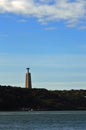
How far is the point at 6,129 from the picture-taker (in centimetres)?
11288

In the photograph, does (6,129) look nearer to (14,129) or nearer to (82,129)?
(14,129)

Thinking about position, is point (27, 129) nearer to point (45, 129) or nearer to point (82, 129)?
point (45, 129)

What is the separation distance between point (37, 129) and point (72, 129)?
6.46 m

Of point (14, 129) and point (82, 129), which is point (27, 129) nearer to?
point (14, 129)

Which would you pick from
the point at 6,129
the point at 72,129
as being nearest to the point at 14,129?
the point at 6,129

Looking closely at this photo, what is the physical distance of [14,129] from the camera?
4471 inches

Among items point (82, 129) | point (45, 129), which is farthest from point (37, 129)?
point (82, 129)

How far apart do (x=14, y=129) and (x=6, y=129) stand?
5.20 feet

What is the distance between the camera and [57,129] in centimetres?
11125

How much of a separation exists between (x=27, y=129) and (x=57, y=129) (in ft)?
19.2

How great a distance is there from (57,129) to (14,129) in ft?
26.8

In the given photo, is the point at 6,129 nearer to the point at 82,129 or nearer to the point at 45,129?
the point at 45,129

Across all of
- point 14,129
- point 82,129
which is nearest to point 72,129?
point 82,129

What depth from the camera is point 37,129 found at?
112500 mm
